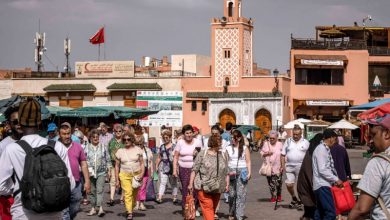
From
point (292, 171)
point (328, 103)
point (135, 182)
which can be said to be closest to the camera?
point (135, 182)

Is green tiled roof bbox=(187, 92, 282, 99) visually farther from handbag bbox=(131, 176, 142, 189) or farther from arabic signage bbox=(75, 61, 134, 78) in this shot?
handbag bbox=(131, 176, 142, 189)

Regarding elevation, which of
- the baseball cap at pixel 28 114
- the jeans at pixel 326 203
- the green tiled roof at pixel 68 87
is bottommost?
the jeans at pixel 326 203

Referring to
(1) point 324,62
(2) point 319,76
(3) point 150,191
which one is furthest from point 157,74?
(3) point 150,191

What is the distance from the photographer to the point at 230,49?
57.7 metres

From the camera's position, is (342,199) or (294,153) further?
(294,153)

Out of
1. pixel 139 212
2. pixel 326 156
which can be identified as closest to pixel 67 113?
pixel 139 212

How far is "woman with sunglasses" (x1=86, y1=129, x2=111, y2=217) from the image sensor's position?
1580cm

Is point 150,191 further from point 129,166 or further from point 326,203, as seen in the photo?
point 326,203

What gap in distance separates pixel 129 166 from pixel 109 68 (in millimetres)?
45051

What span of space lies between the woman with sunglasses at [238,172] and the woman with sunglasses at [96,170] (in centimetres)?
263

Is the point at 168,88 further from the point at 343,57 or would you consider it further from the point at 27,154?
the point at 27,154

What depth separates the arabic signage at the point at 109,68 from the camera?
59688 millimetres

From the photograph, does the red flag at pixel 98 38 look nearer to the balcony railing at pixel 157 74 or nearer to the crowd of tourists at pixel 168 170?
the balcony railing at pixel 157 74

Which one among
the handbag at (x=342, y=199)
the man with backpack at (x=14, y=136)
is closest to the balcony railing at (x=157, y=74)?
the handbag at (x=342, y=199)
